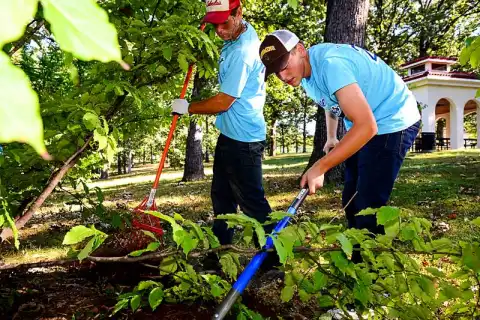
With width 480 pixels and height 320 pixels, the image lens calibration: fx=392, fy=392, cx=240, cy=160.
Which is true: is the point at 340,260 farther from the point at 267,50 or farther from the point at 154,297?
the point at 267,50

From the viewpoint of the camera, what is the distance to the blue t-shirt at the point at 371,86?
2311mm

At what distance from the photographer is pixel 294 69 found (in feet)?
7.60

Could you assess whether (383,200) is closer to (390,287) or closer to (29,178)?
(390,287)

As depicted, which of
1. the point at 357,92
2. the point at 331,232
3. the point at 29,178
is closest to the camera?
the point at 331,232

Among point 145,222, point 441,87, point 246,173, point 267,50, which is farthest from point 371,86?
point 441,87

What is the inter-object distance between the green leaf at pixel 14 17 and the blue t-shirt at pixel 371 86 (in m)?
1.96

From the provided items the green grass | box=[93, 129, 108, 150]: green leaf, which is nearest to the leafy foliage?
box=[93, 129, 108, 150]: green leaf

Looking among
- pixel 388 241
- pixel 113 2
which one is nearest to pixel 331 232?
pixel 388 241

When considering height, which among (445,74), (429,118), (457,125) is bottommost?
(457,125)

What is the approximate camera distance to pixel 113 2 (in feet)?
7.62

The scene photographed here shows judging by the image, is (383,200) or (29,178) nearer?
(29,178)

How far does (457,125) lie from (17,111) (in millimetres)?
26835

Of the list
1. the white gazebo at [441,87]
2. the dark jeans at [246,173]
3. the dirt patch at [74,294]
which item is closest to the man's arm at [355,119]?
the dark jeans at [246,173]

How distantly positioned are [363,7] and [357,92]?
562cm
